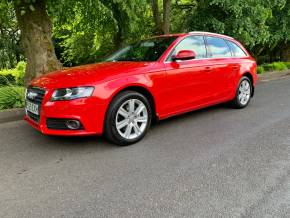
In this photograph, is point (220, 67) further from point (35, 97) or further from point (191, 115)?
point (35, 97)

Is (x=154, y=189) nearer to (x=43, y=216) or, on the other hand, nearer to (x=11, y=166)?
(x=43, y=216)

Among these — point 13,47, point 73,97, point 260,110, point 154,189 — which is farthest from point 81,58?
point 154,189

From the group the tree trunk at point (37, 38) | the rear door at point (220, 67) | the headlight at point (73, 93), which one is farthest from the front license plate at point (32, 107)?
the rear door at point (220, 67)

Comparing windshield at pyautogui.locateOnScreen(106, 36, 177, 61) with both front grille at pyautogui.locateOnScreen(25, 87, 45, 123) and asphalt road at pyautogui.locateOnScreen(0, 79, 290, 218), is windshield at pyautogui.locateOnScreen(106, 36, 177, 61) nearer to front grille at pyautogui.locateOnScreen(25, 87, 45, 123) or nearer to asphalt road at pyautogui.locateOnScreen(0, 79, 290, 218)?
asphalt road at pyautogui.locateOnScreen(0, 79, 290, 218)

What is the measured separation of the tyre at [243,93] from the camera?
22.6 ft

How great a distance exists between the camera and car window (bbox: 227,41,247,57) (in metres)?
6.85

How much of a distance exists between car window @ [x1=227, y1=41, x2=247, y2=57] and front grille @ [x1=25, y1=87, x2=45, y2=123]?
3950 millimetres

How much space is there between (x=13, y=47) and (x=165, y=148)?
23.4 m

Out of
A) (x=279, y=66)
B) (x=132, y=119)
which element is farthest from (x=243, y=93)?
(x=279, y=66)

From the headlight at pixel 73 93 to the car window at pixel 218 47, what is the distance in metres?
2.73

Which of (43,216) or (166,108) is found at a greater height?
(166,108)

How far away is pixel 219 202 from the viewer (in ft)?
10.3

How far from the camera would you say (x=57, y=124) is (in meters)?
4.45

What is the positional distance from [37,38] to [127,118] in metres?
3.98
